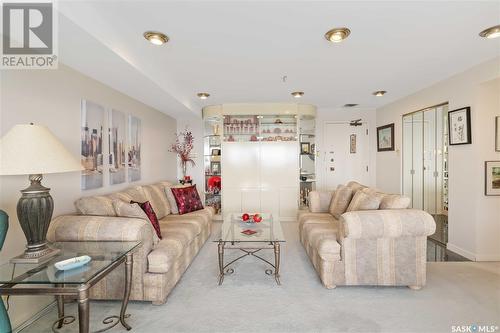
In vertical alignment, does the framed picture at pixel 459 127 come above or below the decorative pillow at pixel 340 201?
above

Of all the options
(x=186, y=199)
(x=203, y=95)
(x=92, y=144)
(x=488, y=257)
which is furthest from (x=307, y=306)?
(x=203, y=95)

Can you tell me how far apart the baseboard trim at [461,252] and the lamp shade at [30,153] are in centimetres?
437

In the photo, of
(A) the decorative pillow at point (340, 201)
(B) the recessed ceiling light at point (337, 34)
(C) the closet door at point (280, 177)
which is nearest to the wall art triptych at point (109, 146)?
(C) the closet door at point (280, 177)

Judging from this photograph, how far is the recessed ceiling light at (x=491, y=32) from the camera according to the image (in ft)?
6.86

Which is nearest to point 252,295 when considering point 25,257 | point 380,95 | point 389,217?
point 389,217

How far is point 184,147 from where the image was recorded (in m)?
5.30

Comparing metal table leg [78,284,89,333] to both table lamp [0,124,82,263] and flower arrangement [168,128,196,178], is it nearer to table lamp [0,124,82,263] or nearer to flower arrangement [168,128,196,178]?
table lamp [0,124,82,263]

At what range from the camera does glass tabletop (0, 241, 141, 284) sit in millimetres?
1404

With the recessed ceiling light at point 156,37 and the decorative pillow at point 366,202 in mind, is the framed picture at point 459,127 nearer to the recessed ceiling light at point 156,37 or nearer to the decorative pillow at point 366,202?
the decorative pillow at point 366,202

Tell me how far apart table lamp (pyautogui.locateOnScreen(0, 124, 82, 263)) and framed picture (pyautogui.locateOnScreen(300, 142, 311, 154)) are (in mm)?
4203

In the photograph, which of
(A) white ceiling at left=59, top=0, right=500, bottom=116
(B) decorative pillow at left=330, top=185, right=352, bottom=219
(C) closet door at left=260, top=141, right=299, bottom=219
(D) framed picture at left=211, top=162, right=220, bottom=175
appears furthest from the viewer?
(D) framed picture at left=211, top=162, right=220, bottom=175

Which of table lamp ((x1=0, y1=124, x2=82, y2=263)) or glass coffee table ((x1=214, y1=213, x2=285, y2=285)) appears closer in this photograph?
table lamp ((x1=0, y1=124, x2=82, y2=263))

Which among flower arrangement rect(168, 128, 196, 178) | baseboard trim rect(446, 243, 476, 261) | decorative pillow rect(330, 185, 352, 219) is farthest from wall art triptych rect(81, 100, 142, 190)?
baseboard trim rect(446, 243, 476, 261)

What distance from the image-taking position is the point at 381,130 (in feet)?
16.8
